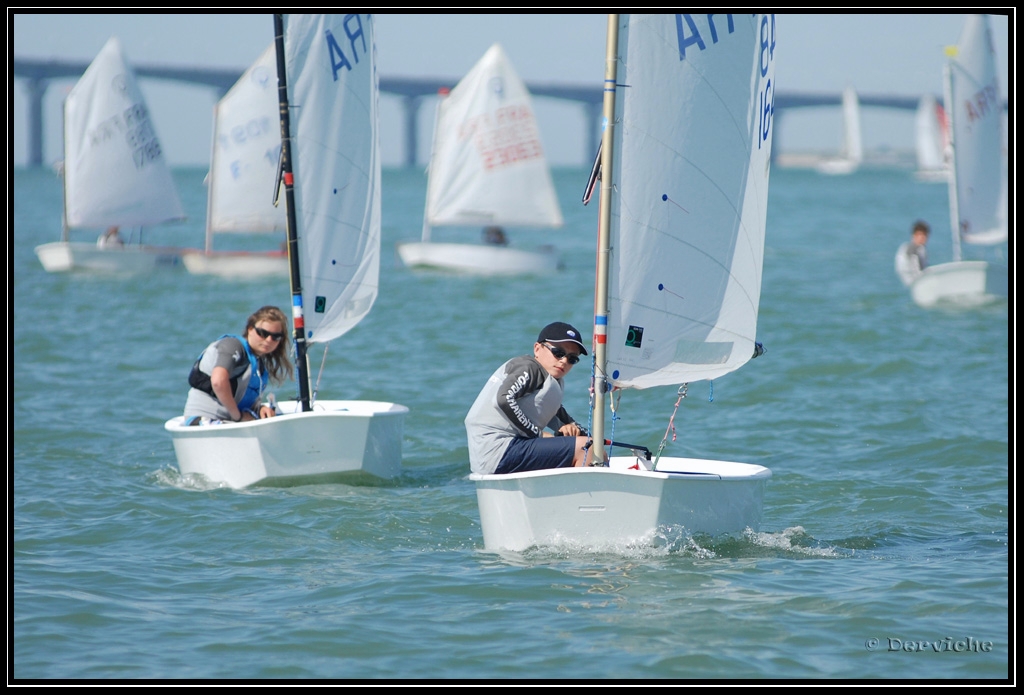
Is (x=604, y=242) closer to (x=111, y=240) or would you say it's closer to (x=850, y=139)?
(x=111, y=240)

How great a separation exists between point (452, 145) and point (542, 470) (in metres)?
19.2

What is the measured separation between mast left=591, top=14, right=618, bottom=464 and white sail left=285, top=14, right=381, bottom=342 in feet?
11.0

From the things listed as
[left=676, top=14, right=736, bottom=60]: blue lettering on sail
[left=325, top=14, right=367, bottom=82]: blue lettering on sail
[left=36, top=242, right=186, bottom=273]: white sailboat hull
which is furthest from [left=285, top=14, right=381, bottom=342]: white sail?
[left=36, top=242, right=186, bottom=273]: white sailboat hull

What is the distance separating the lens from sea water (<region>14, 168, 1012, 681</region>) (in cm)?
514

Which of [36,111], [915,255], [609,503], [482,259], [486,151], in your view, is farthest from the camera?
[36,111]

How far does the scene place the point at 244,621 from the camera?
18.1 feet

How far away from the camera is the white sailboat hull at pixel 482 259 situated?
1006 inches

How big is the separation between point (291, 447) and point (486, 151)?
56.4ft

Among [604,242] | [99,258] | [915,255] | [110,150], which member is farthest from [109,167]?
[604,242]

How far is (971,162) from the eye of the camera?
1883 centimetres

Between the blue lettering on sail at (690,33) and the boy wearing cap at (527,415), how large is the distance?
1.66 meters

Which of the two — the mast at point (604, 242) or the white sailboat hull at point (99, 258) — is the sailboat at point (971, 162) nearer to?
the mast at point (604, 242)

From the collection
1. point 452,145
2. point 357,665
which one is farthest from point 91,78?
point 357,665

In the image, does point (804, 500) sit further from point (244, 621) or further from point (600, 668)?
point (244, 621)
